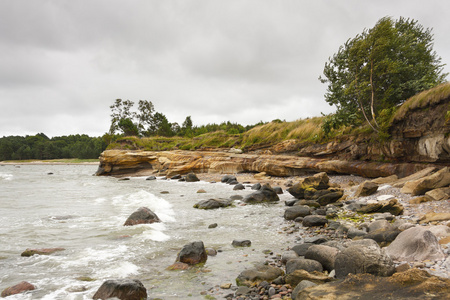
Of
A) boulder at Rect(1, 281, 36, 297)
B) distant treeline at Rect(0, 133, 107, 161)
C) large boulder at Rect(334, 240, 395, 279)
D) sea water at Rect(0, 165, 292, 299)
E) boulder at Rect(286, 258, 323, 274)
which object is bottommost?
sea water at Rect(0, 165, 292, 299)

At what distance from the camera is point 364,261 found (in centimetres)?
469

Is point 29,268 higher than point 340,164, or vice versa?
point 340,164

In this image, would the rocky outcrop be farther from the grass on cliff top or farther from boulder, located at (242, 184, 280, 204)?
boulder, located at (242, 184, 280, 204)

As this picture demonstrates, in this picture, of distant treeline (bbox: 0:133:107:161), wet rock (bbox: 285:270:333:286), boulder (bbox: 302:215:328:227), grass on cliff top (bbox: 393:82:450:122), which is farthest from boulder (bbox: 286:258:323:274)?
distant treeline (bbox: 0:133:107:161)

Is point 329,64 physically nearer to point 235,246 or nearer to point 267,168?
point 267,168

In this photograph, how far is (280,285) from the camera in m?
5.33

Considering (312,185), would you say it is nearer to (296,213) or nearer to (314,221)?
(296,213)

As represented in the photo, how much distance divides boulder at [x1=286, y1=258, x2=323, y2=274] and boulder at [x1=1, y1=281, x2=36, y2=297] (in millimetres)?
5506

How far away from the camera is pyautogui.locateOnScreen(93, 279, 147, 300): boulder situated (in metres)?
4.87

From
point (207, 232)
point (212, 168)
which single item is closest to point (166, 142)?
Answer: point (212, 168)

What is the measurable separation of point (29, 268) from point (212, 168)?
96.8 ft

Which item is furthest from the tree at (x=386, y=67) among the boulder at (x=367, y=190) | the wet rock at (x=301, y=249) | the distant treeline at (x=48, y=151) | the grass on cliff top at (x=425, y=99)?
the distant treeline at (x=48, y=151)

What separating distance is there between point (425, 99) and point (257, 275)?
625 inches

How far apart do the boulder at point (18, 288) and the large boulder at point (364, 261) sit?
6.31 meters
